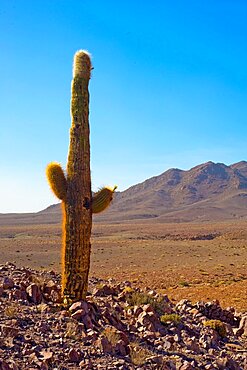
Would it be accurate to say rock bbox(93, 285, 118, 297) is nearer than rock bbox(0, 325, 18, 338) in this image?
No

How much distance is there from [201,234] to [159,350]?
177 ft

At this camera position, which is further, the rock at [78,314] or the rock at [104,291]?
the rock at [104,291]

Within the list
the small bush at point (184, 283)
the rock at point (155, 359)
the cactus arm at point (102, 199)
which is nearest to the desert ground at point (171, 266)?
the small bush at point (184, 283)

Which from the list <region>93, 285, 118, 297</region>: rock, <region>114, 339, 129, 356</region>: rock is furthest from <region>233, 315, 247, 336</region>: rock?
<region>114, 339, 129, 356</region>: rock

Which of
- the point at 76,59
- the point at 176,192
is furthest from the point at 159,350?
the point at 176,192

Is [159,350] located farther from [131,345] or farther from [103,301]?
[103,301]

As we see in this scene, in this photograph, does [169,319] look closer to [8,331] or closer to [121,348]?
[121,348]

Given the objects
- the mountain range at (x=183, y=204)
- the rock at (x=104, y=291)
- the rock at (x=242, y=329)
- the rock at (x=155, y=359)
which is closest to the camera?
the rock at (x=155, y=359)

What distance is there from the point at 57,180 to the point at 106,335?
11.1 ft

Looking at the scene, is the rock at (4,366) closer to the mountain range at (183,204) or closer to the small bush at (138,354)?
the small bush at (138,354)

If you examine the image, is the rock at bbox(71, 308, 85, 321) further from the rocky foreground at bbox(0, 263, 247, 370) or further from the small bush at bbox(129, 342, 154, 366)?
the small bush at bbox(129, 342, 154, 366)

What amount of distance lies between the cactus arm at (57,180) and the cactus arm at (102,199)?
70 cm

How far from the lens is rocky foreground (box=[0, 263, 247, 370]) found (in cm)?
589

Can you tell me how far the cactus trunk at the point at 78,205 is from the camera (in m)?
8.73
